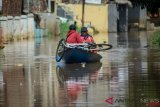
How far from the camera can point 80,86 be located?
51.6 ft

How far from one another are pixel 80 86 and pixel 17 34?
30166mm

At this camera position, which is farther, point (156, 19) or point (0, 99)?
point (156, 19)

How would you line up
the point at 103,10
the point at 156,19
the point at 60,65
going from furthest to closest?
the point at 156,19 < the point at 103,10 < the point at 60,65

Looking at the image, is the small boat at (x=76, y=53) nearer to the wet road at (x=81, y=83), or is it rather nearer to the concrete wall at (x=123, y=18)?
the wet road at (x=81, y=83)

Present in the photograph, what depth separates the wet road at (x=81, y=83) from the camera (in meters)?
13.0

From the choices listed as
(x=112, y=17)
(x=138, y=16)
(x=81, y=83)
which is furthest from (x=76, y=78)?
(x=138, y=16)

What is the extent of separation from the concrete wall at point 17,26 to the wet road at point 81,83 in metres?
18.2

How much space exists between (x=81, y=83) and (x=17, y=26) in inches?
1171

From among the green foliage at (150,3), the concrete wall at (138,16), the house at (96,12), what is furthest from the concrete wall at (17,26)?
the concrete wall at (138,16)

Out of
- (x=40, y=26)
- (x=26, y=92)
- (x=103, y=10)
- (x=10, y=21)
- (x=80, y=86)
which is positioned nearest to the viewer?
(x=26, y=92)

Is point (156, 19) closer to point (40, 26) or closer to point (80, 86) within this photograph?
point (40, 26)

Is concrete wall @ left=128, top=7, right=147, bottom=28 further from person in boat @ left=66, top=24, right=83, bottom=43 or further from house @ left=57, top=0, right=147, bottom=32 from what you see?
person in boat @ left=66, top=24, right=83, bottom=43

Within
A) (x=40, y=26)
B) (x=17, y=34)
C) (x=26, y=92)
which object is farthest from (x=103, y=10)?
(x=26, y=92)

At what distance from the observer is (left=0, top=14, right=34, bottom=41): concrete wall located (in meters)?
43.0
